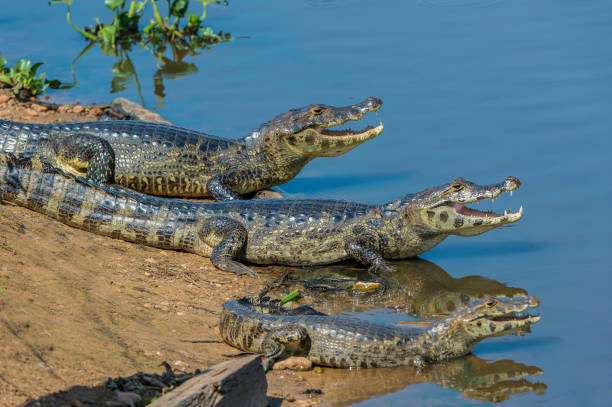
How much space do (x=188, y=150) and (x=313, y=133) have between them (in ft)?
4.47

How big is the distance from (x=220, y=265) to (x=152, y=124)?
274cm

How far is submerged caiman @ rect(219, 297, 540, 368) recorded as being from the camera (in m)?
5.55

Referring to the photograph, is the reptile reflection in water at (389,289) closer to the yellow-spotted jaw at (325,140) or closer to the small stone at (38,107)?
the yellow-spotted jaw at (325,140)

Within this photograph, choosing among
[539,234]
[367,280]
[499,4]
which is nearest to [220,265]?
[367,280]

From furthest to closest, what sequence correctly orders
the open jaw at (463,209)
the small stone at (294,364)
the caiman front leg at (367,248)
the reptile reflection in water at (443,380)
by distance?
the caiman front leg at (367,248), the open jaw at (463,209), the small stone at (294,364), the reptile reflection in water at (443,380)

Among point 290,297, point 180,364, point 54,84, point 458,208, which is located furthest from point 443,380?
point 54,84

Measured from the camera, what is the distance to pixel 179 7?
13.3m

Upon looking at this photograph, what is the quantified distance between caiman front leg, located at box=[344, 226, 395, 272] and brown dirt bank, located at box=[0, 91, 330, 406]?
0.75m

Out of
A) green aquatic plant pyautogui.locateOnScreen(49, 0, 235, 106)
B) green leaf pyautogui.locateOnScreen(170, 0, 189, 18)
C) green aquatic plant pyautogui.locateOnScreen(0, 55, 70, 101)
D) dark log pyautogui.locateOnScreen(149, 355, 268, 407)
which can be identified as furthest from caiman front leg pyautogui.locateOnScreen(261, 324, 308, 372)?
green leaf pyautogui.locateOnScreen(170, 0, 189, 18)

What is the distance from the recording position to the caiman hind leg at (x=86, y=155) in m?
8.70

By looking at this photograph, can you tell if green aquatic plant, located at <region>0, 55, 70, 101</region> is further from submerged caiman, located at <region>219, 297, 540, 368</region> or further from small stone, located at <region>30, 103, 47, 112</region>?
submerged caiman, located at <region>219, 297, 540, 368</region>

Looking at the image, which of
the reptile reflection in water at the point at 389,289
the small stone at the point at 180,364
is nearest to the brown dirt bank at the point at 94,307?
the small stone at the point at 180,364

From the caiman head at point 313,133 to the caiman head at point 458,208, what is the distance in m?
1.37

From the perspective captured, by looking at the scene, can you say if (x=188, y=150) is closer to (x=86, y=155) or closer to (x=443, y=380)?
(x=86, y=155)
